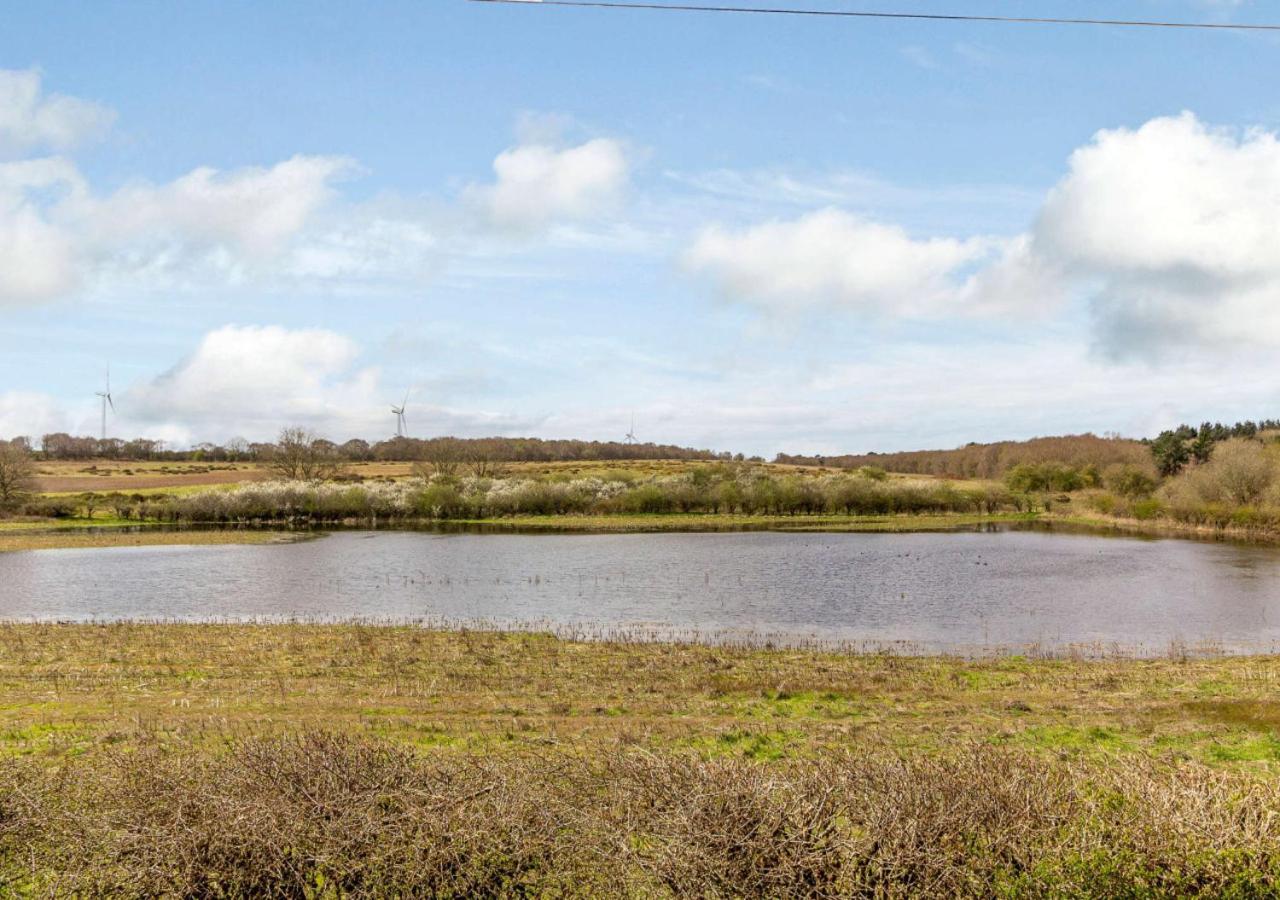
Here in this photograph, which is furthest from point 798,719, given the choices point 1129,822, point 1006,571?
point 1006,571

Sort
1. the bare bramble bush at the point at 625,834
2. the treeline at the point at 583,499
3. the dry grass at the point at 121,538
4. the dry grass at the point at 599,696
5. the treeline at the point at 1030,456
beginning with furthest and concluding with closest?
the treeline at the point at 1030,456 < the treeline at the point at 583,499 < the dry grass at the point at 121,538 < the dry grass at the point at 599,696 < the bare bramble bush at the point at 625,834

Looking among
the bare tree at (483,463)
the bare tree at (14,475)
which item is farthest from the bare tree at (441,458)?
the bare tree at (14,475)

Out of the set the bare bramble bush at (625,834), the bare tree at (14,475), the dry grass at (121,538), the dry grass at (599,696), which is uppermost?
the bare tree at (14,475)

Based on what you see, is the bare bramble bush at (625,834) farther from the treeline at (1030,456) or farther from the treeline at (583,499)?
the treeline at (1030,456)

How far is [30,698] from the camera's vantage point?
16547mm

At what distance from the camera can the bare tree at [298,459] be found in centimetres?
10931

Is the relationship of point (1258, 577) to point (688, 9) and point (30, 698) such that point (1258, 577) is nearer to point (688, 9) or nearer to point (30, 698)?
point (688, 9)

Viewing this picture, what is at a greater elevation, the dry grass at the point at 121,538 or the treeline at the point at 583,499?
the treeline at the point at 583,499

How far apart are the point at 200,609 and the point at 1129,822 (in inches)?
1309

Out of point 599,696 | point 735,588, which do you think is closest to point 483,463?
point 735,588

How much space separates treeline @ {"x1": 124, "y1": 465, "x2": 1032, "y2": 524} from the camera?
9244cm

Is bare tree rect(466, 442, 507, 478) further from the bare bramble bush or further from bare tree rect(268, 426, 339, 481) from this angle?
the bare bramble bush

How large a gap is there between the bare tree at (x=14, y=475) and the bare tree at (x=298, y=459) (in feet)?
90.5

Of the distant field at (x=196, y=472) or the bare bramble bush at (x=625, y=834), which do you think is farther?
the distant field at (x=196, y=472)
